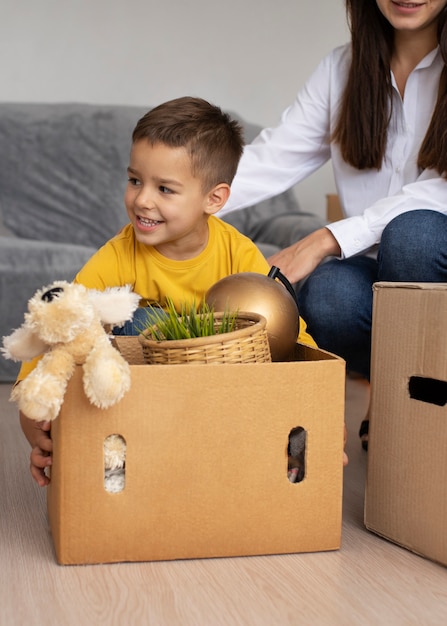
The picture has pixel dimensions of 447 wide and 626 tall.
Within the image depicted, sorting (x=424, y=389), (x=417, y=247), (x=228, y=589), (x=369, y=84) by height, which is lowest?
(x=228, y=589)

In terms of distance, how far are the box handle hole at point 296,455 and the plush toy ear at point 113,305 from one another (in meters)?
0.30

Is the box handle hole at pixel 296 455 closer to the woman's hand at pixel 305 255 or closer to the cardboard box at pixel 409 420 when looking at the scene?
the cardboard box at pixel 409 420

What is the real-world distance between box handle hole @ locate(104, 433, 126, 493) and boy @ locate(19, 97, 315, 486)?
400mm

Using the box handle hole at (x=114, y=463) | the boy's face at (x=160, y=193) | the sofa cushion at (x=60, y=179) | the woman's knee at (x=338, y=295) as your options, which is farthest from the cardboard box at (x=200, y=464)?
the sofa cushion at (x=60, y=179)

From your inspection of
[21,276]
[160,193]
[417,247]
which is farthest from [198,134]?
[21,276]

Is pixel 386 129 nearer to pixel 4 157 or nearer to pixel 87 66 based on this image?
pixel 4 157

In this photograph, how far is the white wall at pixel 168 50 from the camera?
3.53 meters

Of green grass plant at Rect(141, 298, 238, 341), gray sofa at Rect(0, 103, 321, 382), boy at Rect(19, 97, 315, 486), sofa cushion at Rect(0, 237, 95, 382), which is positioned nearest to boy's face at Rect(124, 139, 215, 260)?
boy at Rect(19, 97, 315, 486)

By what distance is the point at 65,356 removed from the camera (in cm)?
109

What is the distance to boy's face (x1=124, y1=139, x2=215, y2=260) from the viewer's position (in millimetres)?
1488

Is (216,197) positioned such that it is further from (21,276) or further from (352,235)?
(21,276)

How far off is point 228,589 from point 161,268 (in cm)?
66

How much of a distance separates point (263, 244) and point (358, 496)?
1565mm

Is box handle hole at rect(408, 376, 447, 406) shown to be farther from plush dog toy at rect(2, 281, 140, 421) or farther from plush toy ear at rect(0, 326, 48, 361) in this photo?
plush toy ear at rect(0, 326, 48, 361)
